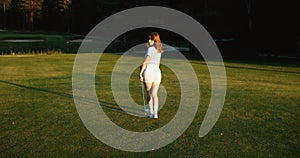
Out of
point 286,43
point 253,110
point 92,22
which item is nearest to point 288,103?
point 253,110

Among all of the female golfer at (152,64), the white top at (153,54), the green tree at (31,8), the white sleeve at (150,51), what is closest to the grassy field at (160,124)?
the female golfer at (152,64)

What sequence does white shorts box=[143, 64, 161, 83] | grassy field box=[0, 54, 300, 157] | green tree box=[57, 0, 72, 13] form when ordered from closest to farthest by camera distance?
grassy field box=[0, 54, 300, 157], white shorts box=[143, 64, 161, 83], green tree box=[57, 0, 72, 13]

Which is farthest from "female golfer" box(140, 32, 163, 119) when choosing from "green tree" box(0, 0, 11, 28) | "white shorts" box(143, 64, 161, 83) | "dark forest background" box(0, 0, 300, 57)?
"green tree" box(0, 0, 11, 28)

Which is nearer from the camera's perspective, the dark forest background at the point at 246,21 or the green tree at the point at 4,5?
the dark forest background at the point at 246,21

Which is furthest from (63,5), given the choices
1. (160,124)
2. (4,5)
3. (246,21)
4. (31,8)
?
(160,124)

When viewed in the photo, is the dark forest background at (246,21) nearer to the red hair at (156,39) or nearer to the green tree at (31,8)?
the red hair at (156,39)

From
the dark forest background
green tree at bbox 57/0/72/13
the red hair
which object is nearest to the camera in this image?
the red hair

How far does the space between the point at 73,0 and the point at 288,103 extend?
238ft

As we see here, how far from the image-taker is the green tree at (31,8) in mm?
79188

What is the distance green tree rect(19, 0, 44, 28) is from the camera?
260 ft

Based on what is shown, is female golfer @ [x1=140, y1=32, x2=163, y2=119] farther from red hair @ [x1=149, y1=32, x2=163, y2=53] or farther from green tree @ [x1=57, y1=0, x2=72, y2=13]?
green tree @ [x1=57, y1=0, x2=72, y2=13]

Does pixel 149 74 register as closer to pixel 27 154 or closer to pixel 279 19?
pixel 27 154

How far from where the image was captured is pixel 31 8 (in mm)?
79625

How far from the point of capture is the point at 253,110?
9031mm
